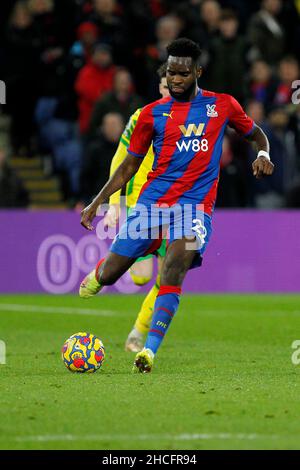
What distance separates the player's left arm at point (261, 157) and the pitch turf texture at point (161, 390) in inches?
57.8

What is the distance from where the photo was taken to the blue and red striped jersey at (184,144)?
31.7 ft

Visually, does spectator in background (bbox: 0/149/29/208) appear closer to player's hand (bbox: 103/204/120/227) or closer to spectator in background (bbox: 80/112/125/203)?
spectator in background (bbox: 80/112/125/203)

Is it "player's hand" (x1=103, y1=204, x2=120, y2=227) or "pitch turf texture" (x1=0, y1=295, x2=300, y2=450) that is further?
"player's hand" (x1=103, y1=204, x2=120, y2=227)

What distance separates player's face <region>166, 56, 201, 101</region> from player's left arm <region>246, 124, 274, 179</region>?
673 mm

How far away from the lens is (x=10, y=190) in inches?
728

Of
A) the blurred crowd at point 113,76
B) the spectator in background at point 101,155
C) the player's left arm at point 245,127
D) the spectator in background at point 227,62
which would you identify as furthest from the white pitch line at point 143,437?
the spectator in background at point 227,62

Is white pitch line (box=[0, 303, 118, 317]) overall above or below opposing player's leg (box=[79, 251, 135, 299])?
below

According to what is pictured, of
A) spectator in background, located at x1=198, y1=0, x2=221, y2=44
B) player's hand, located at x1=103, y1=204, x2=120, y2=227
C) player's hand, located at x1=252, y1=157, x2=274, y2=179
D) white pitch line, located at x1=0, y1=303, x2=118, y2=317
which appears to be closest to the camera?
player's hand, located at x1=252, y1=157, x2=274, y2=179

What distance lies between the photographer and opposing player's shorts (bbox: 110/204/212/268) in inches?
372

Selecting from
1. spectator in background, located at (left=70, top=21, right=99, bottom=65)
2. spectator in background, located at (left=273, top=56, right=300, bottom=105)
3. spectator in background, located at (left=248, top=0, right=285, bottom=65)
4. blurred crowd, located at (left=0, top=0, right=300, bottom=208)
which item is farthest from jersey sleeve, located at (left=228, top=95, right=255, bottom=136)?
spectator in background, located at (left=248, top=0, right=285, bottom=65)

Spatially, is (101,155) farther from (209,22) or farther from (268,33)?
(268,33)

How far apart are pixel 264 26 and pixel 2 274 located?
21.2 ft

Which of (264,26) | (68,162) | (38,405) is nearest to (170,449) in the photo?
(38,405)

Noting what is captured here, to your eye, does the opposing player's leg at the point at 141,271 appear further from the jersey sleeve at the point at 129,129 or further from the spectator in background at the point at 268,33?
the spectator in background at the point at 268,33
